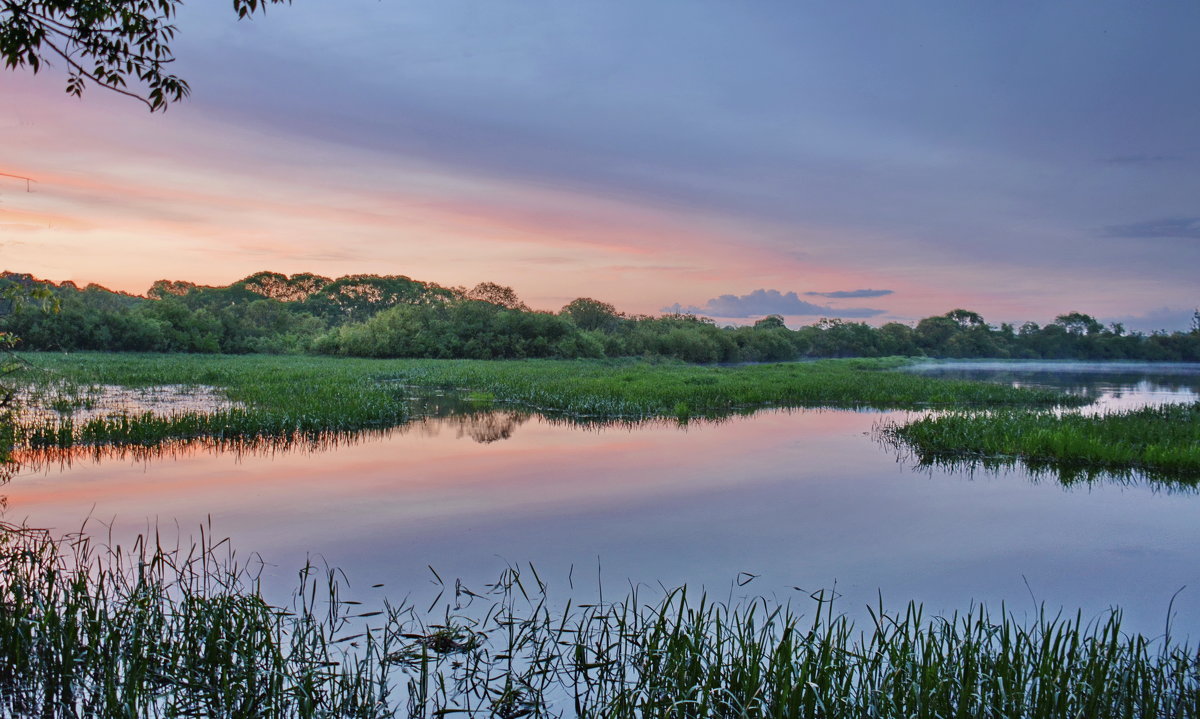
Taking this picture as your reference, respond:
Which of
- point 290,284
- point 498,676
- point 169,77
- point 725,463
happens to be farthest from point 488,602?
point 290,284

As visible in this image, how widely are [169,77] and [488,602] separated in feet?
15.4

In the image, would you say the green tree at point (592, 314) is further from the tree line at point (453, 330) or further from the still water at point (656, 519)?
the still water at point (656, 519)

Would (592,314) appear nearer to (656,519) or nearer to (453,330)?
(453,330)

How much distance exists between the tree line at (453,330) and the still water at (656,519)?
727 inches

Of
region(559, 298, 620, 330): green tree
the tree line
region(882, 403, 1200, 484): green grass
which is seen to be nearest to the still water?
region(882, 403, 1200, 484): green grass

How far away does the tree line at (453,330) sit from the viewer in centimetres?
4531

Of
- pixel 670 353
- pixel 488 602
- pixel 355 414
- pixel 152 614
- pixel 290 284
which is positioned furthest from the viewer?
pixel 290 284

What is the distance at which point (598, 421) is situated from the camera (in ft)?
61.0

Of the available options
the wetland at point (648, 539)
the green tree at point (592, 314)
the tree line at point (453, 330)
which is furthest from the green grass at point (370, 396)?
the green tree at point (592, 314)

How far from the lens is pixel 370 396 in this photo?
20.1m

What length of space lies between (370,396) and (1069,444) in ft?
55.1

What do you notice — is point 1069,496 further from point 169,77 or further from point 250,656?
point 169,77

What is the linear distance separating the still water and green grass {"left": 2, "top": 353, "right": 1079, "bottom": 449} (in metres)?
1.67

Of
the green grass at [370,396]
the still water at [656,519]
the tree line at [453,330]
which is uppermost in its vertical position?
the tree line at [453,330]
